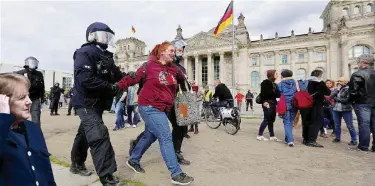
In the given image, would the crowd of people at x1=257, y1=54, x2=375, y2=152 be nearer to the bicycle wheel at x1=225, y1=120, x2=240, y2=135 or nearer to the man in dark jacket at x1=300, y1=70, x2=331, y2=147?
the man in dark jacket at x1=300, y1=70, x2=331, y2=147

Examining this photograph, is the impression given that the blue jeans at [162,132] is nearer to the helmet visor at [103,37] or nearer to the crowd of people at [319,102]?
the helmet visor at [103,37]

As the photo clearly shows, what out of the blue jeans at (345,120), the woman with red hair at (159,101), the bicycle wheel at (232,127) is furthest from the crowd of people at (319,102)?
the woman with red hair at (159,101)

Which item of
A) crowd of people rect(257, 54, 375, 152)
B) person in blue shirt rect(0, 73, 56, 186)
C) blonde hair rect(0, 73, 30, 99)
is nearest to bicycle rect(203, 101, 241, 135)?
crowd of people rect(257, 54, 375, 152)

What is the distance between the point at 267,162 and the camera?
154 inches

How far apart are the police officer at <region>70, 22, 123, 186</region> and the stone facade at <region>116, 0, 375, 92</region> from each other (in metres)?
35.3

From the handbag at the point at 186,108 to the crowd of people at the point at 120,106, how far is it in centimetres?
15

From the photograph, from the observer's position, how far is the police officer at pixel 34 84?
487 cm

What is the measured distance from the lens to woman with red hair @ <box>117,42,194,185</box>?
2.85 meters

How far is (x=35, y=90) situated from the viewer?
496 cm

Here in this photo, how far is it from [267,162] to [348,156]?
1.81 meters

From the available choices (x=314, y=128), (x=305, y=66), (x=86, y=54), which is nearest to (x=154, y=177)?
(x=86, y=54)

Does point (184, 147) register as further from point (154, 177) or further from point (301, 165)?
point (301, 165)

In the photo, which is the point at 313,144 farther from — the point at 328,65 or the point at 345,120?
the point at 328,65

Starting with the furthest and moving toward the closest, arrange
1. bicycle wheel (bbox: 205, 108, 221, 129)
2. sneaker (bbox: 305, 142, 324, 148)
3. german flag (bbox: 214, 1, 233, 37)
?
german flag (bbox: 214, 1, 233, 37), bicycle wheel (bbox: 205, 108, 221, 129), sneaker (bbox: 305, 142, 324, 148)
